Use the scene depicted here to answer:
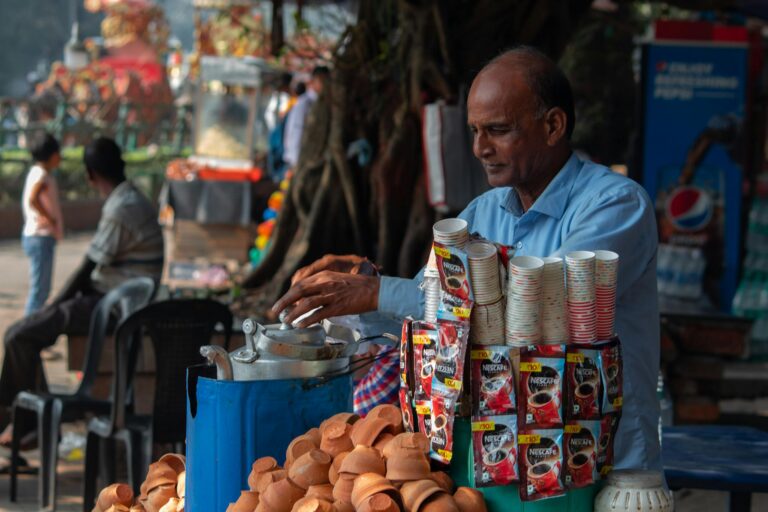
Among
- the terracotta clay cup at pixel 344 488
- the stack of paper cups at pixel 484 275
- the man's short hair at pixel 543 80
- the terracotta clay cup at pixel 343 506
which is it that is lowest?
the terracotta clay cup at pixel 343 506

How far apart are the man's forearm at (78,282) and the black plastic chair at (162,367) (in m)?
1.06

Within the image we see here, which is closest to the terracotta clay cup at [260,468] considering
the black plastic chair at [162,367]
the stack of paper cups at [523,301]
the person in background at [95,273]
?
the stack of paper cups at [523,301]

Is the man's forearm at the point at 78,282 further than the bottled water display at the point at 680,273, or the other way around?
the bottled water display at the point at 680,273

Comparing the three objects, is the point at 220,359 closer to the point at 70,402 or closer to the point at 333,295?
the point at 333,295

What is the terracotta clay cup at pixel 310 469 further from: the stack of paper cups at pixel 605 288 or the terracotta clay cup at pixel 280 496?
the stack of paper cups at pixel 605 288

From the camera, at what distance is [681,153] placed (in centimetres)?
853

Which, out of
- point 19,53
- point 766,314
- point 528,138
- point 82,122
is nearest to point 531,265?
point 528,138

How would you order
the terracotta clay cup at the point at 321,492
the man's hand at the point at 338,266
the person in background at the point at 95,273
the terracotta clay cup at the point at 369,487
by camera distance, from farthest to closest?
the person in background at the point at 95,273 < the man's hand at the point at 338,266 < the terracotta clay cup at the point at 321,492 < the terracotta clay cup at the point at 369,487

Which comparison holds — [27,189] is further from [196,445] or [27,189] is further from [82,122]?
[82,122]

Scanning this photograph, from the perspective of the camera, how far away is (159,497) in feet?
10.0

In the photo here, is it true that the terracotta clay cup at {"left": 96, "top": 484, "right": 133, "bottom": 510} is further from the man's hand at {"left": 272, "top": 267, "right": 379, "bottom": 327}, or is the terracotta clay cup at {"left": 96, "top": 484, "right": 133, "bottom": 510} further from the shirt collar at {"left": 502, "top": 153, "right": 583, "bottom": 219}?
the shirt collar at {"left": 502, "top": 153, "right": 583, "bottom": 219}

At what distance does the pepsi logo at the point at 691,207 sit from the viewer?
8508 mm

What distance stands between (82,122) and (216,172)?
378 inches

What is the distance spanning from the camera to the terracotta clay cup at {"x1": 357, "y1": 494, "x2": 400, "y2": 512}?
2344mm
